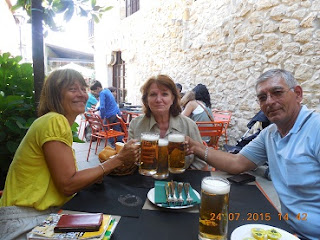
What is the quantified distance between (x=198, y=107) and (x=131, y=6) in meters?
6.93

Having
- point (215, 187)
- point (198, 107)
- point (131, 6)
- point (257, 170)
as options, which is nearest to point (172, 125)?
point (215, 187)

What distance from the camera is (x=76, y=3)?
1.88 m

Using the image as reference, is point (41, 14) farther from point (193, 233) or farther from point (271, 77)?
point (193, 233)

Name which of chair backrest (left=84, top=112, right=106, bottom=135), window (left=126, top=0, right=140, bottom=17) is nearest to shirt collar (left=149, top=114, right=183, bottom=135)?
chair backrest (left=84, top=112, right=106, bottom=135)

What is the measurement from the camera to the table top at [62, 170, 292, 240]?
927 millimetres

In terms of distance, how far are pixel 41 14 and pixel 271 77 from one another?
1723 millimetres

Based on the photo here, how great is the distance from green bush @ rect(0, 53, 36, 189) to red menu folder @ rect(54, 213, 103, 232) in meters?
1.36

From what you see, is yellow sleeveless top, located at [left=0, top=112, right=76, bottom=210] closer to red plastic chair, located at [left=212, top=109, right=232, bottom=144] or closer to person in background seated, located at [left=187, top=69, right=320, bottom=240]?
person in background seated, located at [left=187, top=69, right=320, bottom=240]

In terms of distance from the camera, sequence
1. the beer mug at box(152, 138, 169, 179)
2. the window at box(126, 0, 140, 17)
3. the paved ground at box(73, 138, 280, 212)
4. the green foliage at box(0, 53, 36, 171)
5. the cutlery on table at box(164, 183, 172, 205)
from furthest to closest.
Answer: the window at box(126, 0, 140, 17)
the paved ground at box(73, 138, 280, 212)
the green foliage at box(0, 53, 36, 171)
the beer mug at box(152, 138, 169, 179)
the cutlery on table at box(164, 183, 172, 205)

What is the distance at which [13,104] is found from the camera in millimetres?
2025

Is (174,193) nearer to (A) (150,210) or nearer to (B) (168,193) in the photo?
(B) (168,193)

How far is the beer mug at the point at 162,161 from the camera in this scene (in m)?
1.44

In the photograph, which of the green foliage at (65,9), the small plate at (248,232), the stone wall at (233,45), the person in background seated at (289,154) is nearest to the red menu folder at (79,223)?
the small plate at (248,232)

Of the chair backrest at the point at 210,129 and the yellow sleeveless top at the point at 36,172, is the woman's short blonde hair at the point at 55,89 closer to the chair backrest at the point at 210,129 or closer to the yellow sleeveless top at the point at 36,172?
the yellow sleeveless top at the point at 36,172
